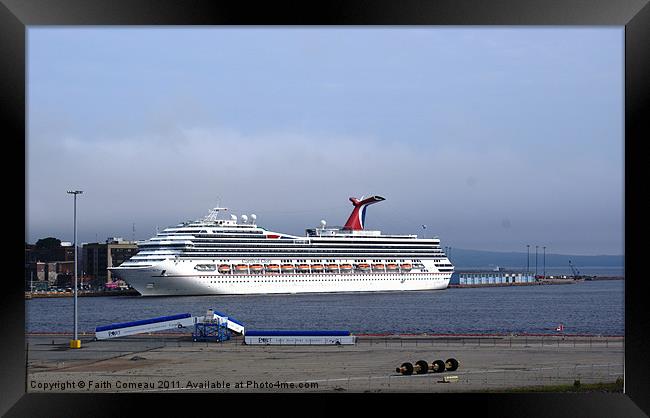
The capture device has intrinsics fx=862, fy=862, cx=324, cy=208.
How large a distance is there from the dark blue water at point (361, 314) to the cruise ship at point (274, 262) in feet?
3.07

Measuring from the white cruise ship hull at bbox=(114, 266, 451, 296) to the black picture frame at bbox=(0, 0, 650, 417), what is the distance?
4129cm

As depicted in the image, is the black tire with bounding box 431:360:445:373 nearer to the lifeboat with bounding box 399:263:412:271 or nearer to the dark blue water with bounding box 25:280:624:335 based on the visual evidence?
the dark blue water with bounding box 25:280:624:335

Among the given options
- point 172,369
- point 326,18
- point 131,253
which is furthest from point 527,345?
point 131,253

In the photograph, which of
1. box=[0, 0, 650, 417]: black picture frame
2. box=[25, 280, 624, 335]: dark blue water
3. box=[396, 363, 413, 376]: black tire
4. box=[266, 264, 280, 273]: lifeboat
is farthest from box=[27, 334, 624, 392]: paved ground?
box=[266, 264, 280, 273]: lifeboat

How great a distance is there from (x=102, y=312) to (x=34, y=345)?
2549 cm

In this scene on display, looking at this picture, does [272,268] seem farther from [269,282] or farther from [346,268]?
[346,268]

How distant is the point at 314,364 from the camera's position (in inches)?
635

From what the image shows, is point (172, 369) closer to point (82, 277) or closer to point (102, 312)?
point (102, 312)

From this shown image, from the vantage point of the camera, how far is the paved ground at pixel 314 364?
13.4 m

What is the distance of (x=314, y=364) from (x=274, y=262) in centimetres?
3846

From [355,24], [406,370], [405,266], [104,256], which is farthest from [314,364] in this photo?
[104,256]

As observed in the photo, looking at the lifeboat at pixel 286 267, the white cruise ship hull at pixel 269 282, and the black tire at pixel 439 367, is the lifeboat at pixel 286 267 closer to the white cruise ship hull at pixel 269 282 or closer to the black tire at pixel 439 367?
the white cruise ship hull at pixel 269 282

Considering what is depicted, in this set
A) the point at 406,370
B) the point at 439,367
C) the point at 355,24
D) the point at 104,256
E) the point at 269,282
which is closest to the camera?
the point at 355,24

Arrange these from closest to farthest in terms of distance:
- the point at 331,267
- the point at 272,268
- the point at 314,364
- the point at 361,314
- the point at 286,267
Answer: the point at 314,364 < the point at 361,314 < the point at 272,268 < the point at 286,267 < the point at 331,267
